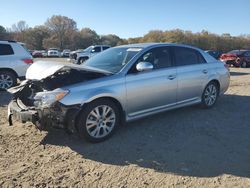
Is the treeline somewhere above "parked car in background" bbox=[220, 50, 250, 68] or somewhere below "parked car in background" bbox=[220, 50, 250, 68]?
above

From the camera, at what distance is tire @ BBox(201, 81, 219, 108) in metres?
7.41

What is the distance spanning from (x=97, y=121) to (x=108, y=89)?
0.56 metres

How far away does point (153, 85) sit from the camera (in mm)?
5941

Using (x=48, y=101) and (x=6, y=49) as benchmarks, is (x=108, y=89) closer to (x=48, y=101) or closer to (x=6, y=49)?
(x=48, y=101)

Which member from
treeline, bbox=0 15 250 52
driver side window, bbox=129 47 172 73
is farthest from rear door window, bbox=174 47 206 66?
treeline, bbox=0 15 250 52

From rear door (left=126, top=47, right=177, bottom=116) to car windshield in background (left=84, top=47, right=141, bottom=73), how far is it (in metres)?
0.23

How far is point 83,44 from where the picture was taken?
8756cm

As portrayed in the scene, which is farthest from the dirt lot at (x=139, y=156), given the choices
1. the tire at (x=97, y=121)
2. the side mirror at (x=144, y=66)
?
the side mirror at (x=144, y=66)

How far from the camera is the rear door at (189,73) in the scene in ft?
21.8

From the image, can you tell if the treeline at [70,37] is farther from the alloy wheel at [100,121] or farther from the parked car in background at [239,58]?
the alloy wheel at [100,121]

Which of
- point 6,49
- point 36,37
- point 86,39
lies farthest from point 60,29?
point 6,49

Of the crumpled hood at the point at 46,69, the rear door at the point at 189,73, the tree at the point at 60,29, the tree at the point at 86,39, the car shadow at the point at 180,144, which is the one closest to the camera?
the car shadow at the point at 180,144

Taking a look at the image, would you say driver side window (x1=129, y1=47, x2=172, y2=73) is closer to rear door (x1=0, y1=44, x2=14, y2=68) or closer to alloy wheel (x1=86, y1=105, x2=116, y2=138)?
alloy wheel (x1=86, y1=105, x2=116, y2=138)

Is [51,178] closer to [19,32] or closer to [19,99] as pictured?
[19,99]
